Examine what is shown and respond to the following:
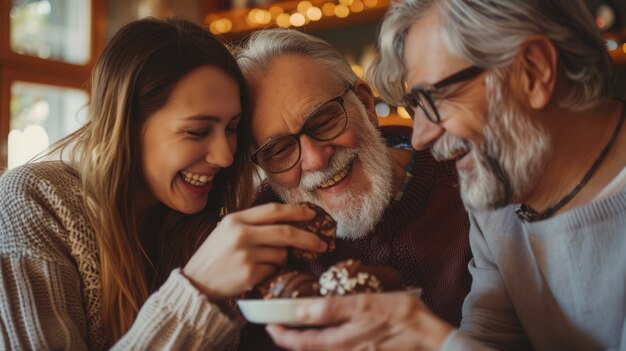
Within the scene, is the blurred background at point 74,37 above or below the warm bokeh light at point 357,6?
below

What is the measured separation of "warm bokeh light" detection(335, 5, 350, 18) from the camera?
455cm

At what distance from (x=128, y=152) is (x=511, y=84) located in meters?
0.97

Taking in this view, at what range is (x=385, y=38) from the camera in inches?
65.5

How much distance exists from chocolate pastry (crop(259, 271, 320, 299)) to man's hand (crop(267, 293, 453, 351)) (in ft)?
0.23

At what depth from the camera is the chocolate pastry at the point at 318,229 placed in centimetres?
138

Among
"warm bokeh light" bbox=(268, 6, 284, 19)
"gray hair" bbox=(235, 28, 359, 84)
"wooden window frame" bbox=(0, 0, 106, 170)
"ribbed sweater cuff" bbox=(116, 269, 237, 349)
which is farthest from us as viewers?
"warm bokeh light" bbox=(268, 6, 284, 19)

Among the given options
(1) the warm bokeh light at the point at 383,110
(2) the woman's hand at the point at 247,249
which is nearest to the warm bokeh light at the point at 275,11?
(1) the warm bokeh light at the point at 383,110

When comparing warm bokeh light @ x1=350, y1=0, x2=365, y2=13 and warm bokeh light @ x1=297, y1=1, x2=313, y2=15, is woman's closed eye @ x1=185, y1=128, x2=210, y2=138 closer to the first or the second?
warm bokeh light @ x1=350, y1=0, x2=365, y2=13

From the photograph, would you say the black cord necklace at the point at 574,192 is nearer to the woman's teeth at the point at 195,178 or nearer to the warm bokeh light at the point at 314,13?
the woman's teeth at the point at 195,178

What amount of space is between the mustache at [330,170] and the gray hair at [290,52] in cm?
26

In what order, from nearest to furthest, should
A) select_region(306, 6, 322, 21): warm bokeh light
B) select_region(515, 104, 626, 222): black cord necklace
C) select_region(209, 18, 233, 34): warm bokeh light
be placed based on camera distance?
select_region(515, 104, 626, 222): black cord necklace → select_region(306, 6, 322, 21): warm bokeh light → select_region(209, 18, 233, 34): warm bokeh light

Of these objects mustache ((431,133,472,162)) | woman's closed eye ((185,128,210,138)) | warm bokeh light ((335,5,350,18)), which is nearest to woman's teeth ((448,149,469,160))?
mustache ((431,133,472,162))

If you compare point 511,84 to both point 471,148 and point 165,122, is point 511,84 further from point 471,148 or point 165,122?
point 165,122

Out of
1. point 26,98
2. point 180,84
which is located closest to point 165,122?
point 180,84
